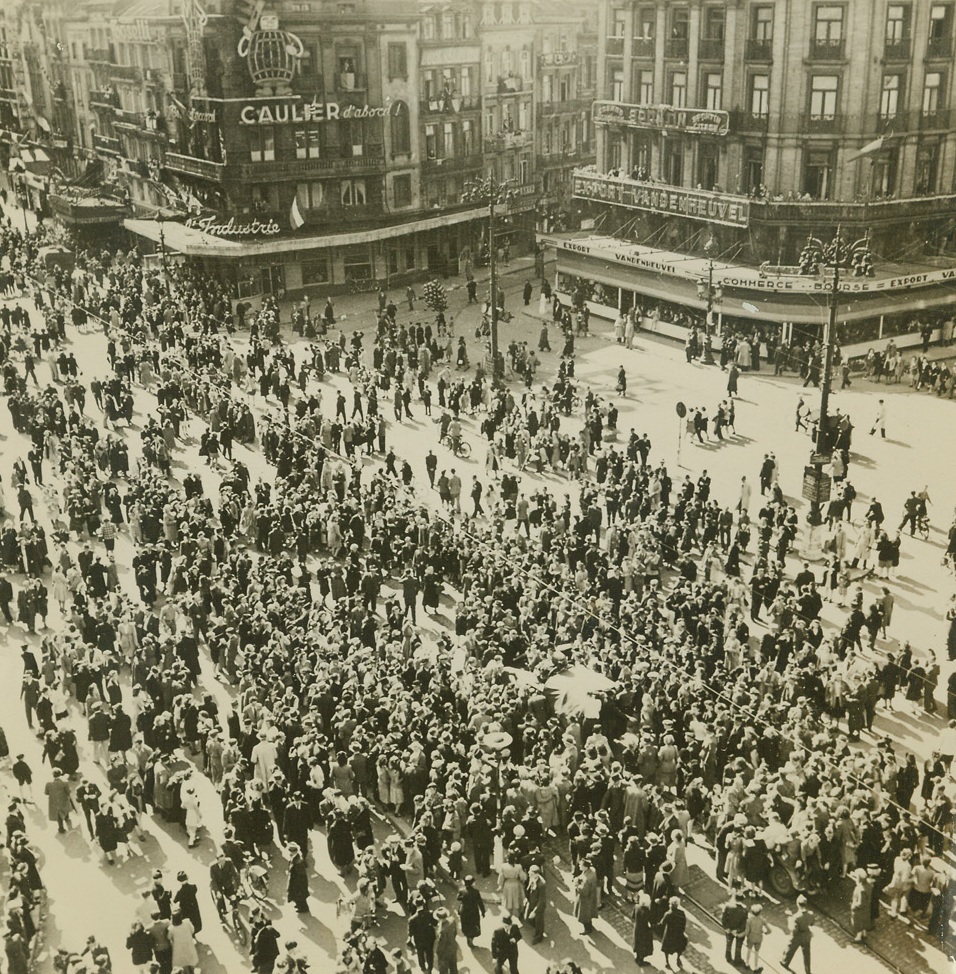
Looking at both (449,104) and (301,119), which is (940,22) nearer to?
(449,104)

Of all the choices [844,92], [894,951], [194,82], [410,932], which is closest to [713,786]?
[894,951]

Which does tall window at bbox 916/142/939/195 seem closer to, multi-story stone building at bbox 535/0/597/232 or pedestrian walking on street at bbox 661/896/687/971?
multi-story stone building at bbox 535/0/597/232

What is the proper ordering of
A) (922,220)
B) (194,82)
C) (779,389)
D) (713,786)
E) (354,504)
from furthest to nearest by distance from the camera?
1. (194,82)
2. (922,220)
3. (779,389)
4. (354,504)
5. (713,786)

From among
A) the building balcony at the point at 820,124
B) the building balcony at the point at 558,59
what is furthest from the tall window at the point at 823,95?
the building balcony at the point at 558,59

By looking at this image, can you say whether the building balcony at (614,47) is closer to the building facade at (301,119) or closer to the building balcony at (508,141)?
the building facade at (301,119)

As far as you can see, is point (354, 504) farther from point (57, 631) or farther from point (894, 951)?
point (894, 951)
